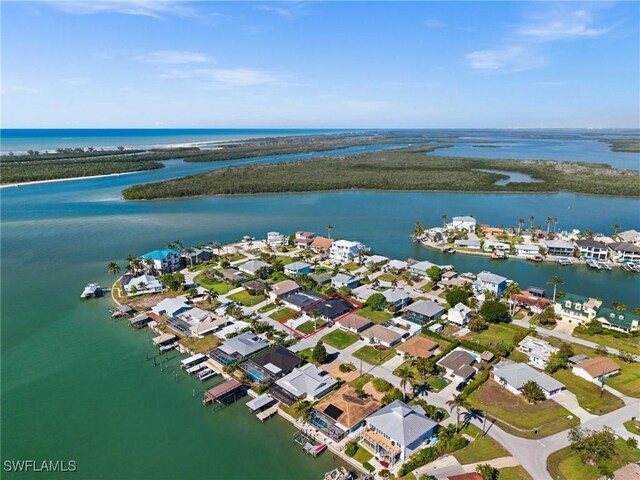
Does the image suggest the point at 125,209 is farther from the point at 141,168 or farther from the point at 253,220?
the point at 141,168

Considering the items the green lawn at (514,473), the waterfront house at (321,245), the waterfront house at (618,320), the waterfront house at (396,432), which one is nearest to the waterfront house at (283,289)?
the waterfront house at (321,245)

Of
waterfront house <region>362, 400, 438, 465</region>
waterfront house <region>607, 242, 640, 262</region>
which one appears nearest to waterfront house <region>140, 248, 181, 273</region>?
waterfront house <region>362, 400, 438, 465</region>

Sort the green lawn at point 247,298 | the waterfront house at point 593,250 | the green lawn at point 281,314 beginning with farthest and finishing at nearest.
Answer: the waterfront house at point 593,250, the green lawn at point 247,298, the green lawn at point 281,314

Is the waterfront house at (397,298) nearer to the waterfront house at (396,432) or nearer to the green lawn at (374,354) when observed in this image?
the green lawn at (374,354)

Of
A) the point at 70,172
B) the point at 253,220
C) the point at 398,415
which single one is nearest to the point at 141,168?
the point at 70,172

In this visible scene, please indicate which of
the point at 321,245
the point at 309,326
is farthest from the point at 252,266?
the point at 309,326

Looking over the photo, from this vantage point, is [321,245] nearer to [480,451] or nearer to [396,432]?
[396,432]

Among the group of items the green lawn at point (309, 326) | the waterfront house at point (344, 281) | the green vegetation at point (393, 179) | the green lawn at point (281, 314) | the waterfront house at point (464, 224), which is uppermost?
the green vegetation at point (393, 179)
